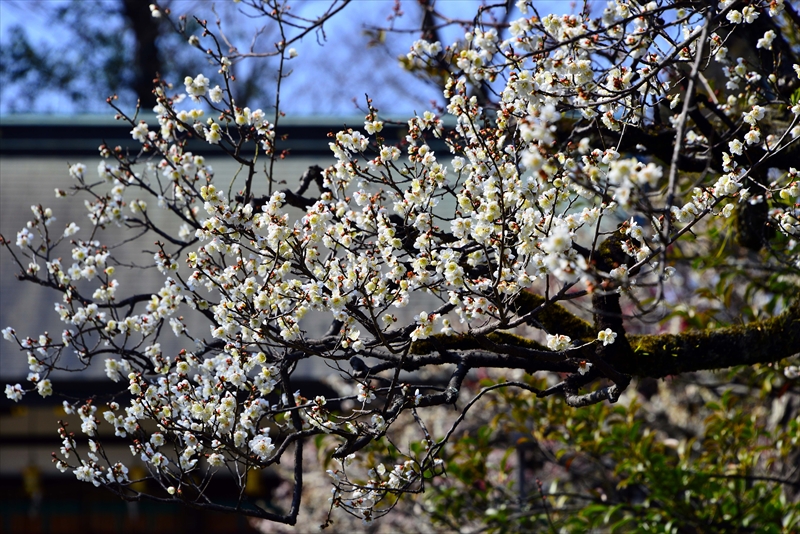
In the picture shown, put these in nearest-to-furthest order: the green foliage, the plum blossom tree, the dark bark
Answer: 1. the plum blossom tree
2. the green foliage
3. the dark bark

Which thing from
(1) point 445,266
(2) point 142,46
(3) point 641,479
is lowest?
(3) point 641,479

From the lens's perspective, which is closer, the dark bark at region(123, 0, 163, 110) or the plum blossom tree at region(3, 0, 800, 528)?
the plum blossom tree at region(3, 0, 800, 528)

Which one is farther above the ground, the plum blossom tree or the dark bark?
the dark bark

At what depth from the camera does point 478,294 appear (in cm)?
219

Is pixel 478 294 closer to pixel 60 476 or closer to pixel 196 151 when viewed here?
pixel 60 476

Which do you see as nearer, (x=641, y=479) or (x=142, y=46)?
(x=641, y=479)

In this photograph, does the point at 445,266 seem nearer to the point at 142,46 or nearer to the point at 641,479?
the point at 641,479

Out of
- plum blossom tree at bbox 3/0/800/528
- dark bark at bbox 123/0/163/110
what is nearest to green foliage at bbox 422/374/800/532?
plum blossom tree at bbox 3/0/800/528

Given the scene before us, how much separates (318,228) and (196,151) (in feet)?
21.5

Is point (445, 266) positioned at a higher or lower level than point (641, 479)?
higher

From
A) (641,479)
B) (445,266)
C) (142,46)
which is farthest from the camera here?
(142,46)

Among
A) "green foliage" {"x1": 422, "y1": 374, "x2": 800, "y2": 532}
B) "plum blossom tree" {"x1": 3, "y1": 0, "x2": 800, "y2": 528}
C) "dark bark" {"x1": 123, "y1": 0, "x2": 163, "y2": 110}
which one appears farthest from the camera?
"dark bark" {"x1": 123, "y1": 0, "x2": 163, "y2": 110}

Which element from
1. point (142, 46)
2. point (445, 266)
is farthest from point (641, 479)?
point (142, 46)

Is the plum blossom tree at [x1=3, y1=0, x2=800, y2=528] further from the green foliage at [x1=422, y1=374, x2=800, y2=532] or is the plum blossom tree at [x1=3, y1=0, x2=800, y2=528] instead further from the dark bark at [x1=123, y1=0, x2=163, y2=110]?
the dark bark at [x1=123, y1=0, x2=163, y2=110]
